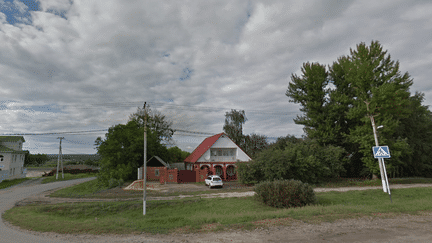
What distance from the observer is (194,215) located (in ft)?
43.4

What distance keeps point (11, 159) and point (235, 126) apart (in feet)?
148

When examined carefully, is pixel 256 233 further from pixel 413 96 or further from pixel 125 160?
pixel 413 96

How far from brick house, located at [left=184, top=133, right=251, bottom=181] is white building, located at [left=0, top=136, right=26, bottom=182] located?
3553 cm

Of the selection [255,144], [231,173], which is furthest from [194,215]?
[255,144]

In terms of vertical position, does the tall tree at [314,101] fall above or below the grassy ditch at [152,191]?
above

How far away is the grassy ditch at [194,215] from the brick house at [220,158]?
17949 mm

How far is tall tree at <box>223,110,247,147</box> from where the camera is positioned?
49406 millimetres

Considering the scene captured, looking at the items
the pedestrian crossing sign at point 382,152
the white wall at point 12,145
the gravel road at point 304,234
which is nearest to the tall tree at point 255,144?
the pedestrian crossing sign at point 382,152

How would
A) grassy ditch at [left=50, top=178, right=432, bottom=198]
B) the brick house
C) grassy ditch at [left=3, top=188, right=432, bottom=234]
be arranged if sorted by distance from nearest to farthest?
grassy ditch at [left=3, top=188, right=432, bottom=234] < grassy ditch at [left=50, top=178, right=432, bottom=198] < the brick house

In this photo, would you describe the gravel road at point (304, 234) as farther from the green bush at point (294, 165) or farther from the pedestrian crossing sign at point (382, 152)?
the green bush at point (294, 165)

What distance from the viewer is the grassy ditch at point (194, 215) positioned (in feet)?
30.2

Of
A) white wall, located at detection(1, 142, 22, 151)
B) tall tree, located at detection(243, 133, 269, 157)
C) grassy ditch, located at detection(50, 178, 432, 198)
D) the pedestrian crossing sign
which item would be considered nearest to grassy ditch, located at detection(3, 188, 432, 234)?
the pedestrian crossing sign

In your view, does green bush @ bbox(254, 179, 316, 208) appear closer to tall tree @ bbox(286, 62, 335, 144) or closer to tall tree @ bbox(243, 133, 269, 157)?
tall tree @ bbox(286, 62, 335, 144)

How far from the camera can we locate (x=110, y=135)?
34250 millimetres
